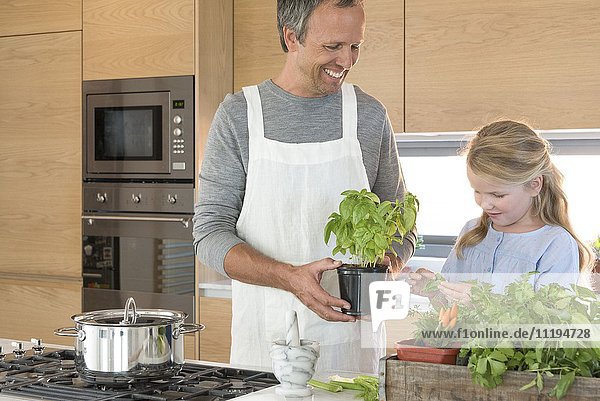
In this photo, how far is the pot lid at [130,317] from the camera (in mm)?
1679

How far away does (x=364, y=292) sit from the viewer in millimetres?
1586

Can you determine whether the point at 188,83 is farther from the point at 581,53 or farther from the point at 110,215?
the point at 581,53

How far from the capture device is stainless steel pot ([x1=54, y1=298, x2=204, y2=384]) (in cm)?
163

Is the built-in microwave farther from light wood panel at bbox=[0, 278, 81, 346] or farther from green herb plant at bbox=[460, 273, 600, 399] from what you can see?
green herb plant at bbox=[460, 273, 600, 399]

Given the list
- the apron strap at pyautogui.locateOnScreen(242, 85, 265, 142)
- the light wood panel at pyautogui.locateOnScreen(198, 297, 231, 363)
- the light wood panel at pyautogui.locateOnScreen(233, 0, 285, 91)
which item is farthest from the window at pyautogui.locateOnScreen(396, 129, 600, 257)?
the apron strap at pyautogui.locateOnScreen(242, 85, 265, 142)

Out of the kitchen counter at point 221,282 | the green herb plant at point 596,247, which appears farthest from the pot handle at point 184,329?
the kitchen counter at point 221,282

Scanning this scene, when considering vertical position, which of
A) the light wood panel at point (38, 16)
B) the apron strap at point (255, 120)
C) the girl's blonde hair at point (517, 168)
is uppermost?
the light wood panel at point (38, 16)

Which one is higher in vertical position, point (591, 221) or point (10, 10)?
point (10, 10)

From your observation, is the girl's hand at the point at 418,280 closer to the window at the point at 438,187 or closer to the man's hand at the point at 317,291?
the man's hand at the point at 317,291

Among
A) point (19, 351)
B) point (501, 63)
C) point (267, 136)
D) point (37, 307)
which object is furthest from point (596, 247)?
point (37, 307)

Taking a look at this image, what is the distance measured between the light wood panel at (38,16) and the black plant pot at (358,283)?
245 centimetres

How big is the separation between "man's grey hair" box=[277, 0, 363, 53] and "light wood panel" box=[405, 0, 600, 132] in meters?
1.12

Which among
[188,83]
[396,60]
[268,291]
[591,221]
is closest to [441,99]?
[396,60]

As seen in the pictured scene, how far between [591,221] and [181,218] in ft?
5.04
